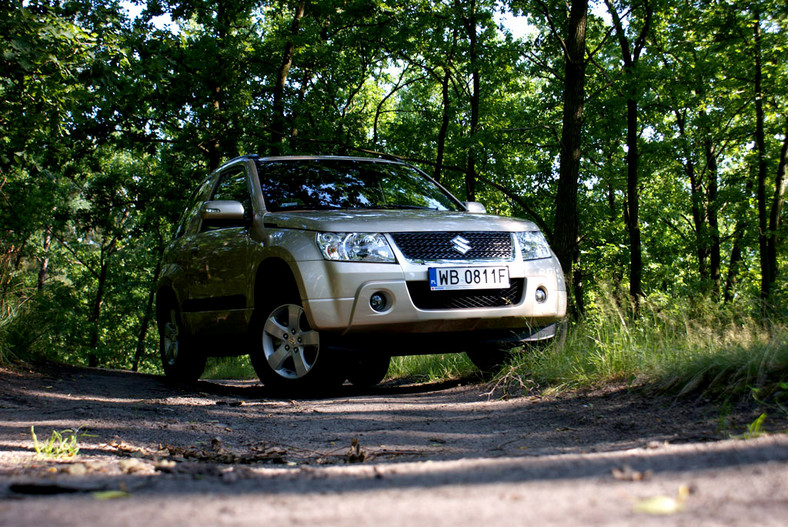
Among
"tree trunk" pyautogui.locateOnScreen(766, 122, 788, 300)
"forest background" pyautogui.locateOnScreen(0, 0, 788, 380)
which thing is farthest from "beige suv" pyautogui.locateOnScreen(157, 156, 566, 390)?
"tree trunk" pyautogui.locateOnScreen(766, 122, 788, 300)

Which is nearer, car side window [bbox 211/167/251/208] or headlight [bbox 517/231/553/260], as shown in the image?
headlight [bbox 517/231/553/260]

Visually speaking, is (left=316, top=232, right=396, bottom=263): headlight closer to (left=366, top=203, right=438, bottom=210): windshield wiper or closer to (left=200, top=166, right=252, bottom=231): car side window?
(left=366, top=203, right=438, bottom=210): windshield wiper

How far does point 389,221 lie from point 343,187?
1.18m

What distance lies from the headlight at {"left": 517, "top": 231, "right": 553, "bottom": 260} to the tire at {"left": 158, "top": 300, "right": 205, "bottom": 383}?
3501mm

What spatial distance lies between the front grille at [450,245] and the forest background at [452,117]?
114 centimetres

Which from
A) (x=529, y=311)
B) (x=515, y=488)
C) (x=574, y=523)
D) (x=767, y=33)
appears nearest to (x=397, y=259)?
(x=529, y=311)

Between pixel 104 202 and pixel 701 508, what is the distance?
2332 cm

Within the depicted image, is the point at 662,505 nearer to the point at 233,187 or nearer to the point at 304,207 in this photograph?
the point at 304,207

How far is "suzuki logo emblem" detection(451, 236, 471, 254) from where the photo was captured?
5.59 metres

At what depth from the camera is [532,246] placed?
605cm

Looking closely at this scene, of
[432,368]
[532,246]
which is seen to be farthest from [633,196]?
[532,246]

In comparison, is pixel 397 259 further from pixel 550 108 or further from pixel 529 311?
pixel 550 108

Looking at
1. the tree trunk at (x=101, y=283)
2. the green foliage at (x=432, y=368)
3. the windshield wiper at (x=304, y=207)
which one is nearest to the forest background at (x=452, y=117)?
the tree trunk at (x=101, y=283)

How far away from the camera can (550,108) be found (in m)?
22.6
